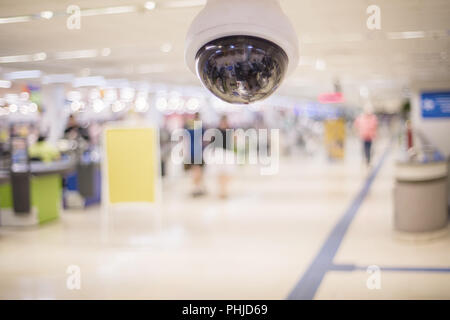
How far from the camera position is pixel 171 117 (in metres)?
22.9

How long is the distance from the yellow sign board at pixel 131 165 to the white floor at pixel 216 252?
423mm

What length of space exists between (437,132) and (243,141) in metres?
8.36

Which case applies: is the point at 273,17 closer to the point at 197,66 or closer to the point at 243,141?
the point at 197,66

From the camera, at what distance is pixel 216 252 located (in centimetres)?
497

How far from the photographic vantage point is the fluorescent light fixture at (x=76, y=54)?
4918 millimetres

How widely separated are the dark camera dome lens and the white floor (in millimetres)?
1970

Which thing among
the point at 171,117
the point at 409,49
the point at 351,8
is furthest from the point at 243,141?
the point at 351,8

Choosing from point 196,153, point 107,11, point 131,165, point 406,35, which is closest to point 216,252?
point 131,165

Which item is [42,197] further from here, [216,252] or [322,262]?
[322,262]

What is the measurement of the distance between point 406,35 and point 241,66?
3.87 meters

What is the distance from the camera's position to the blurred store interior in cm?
374

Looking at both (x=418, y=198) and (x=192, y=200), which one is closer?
(x=418, y=198)

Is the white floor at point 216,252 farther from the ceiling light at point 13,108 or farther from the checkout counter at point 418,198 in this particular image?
the ceiling light at point 13,108

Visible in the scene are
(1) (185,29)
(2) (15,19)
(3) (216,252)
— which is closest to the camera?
(2) (15,19)
